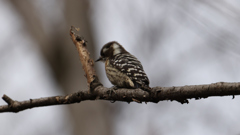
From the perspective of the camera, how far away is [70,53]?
7090 millimetres

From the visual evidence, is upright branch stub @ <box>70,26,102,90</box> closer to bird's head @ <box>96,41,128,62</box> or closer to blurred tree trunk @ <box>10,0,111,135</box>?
bird's head @ <box>96,41,128,62</box>

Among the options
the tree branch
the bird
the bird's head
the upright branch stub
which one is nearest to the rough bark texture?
the tree branch

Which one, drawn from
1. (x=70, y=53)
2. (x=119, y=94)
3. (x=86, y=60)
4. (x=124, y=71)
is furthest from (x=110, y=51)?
(x=119, y=94)

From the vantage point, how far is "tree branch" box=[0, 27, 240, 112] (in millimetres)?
2283

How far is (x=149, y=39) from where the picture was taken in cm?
677

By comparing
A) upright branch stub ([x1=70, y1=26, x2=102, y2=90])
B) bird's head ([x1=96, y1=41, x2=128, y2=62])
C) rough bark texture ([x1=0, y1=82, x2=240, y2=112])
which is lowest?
rough bark texture ([x1=0, y1=82, x2=240, y2=112])

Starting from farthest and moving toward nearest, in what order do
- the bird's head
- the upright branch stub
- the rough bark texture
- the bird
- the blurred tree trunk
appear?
the blurred tree trunk → the bird's head → the bird → the upright branch stub → the rough bark texture

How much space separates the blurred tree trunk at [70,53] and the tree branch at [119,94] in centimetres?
326

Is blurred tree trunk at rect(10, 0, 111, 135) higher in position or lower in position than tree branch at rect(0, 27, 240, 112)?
higher

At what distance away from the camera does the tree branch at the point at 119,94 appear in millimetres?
2283

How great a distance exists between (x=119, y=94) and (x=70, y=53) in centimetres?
428

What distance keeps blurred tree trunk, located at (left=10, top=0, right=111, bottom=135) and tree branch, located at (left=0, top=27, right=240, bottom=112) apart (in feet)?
10.7

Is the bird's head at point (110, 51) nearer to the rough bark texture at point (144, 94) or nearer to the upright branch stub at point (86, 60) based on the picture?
the upright branch stub at point (86, 60)

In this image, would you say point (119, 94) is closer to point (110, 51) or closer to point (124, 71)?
point (124, 71)
